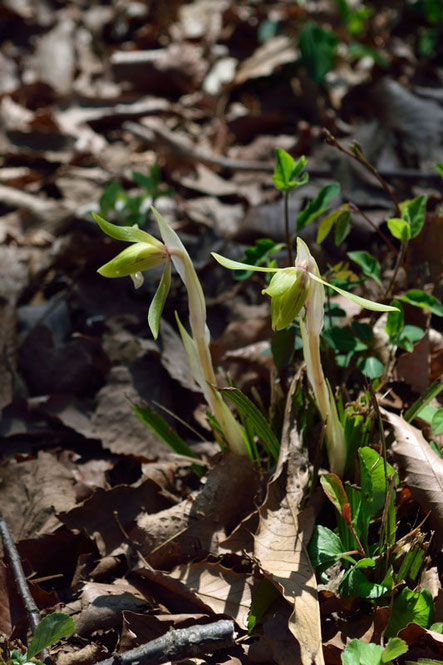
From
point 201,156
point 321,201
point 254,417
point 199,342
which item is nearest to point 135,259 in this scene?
point 199,342

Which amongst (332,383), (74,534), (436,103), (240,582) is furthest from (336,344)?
(436,103)

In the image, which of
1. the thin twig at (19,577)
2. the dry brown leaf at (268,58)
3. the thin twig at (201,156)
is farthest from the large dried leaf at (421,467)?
the dry brown leaf at (268,58)

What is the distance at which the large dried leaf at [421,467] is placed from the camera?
5.11 ft

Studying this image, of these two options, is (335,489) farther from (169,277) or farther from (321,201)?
(321,201)

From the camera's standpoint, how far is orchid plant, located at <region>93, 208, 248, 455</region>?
1382mm

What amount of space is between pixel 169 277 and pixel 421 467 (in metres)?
0.79

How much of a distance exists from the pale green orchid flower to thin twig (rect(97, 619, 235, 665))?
520mm

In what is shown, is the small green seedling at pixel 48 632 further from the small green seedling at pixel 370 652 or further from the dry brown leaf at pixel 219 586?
the small green seedling at pixel 370 652

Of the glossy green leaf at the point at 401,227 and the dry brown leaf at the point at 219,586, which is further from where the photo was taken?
the glossy green leaf at the point at 401,227

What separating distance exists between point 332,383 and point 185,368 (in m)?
0.60

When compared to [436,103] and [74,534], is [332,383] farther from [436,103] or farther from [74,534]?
[436,103]

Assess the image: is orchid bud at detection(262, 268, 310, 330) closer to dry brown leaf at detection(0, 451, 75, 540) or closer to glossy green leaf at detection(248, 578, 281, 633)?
glossy green leaf at detection(248, 578, 281, 633)

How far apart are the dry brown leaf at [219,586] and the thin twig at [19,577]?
35 centimetres

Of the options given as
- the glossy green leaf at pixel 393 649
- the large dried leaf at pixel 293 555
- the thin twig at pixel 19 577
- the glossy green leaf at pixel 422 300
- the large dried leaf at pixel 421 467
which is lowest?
the thin twig at pixel 19 577
